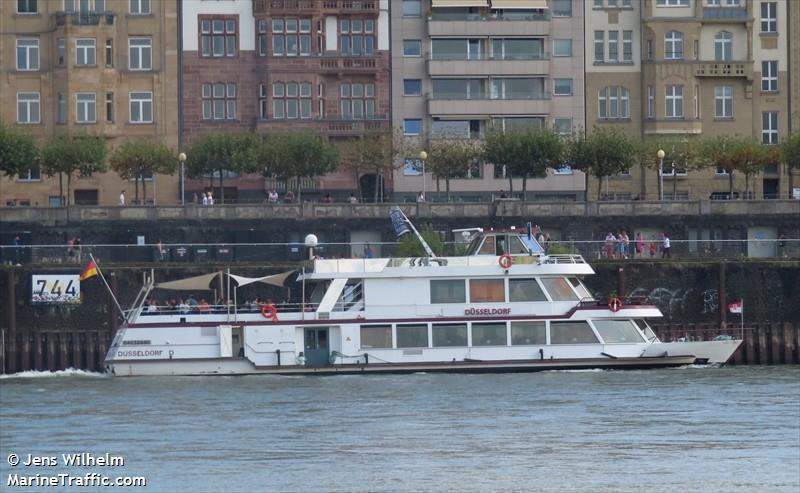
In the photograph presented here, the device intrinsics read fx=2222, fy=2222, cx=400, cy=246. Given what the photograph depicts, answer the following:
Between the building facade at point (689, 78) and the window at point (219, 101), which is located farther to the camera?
the building facade at point (689, 78)

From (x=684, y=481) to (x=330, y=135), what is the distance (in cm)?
5424

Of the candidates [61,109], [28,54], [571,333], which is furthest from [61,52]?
[571,333]

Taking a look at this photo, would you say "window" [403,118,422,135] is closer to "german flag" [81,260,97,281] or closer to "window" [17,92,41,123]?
"window" [17,92,41,123]

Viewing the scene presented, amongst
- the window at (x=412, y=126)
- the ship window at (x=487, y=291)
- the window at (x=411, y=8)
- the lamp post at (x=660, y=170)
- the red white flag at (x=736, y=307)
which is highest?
the window at (x=411, y=8)

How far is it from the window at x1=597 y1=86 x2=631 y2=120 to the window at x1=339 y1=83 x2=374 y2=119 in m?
11.1

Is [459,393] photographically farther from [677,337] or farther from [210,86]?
A: [210,86]

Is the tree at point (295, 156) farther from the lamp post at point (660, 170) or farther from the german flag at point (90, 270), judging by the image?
the german flag at point (90, 270)

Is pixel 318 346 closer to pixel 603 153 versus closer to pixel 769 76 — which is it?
pixel 603 153

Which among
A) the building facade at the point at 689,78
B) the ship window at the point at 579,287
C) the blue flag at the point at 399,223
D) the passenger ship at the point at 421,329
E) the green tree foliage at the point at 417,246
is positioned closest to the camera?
the passenger ship at the point at 421,329

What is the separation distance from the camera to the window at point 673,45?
4163 inches

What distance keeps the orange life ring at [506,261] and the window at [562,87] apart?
3193cm

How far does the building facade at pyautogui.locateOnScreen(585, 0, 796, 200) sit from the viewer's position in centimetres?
10575

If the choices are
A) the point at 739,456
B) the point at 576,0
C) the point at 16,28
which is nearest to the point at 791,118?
the point at 576,0

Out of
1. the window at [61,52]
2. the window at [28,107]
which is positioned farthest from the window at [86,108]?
the window at [28,107]
